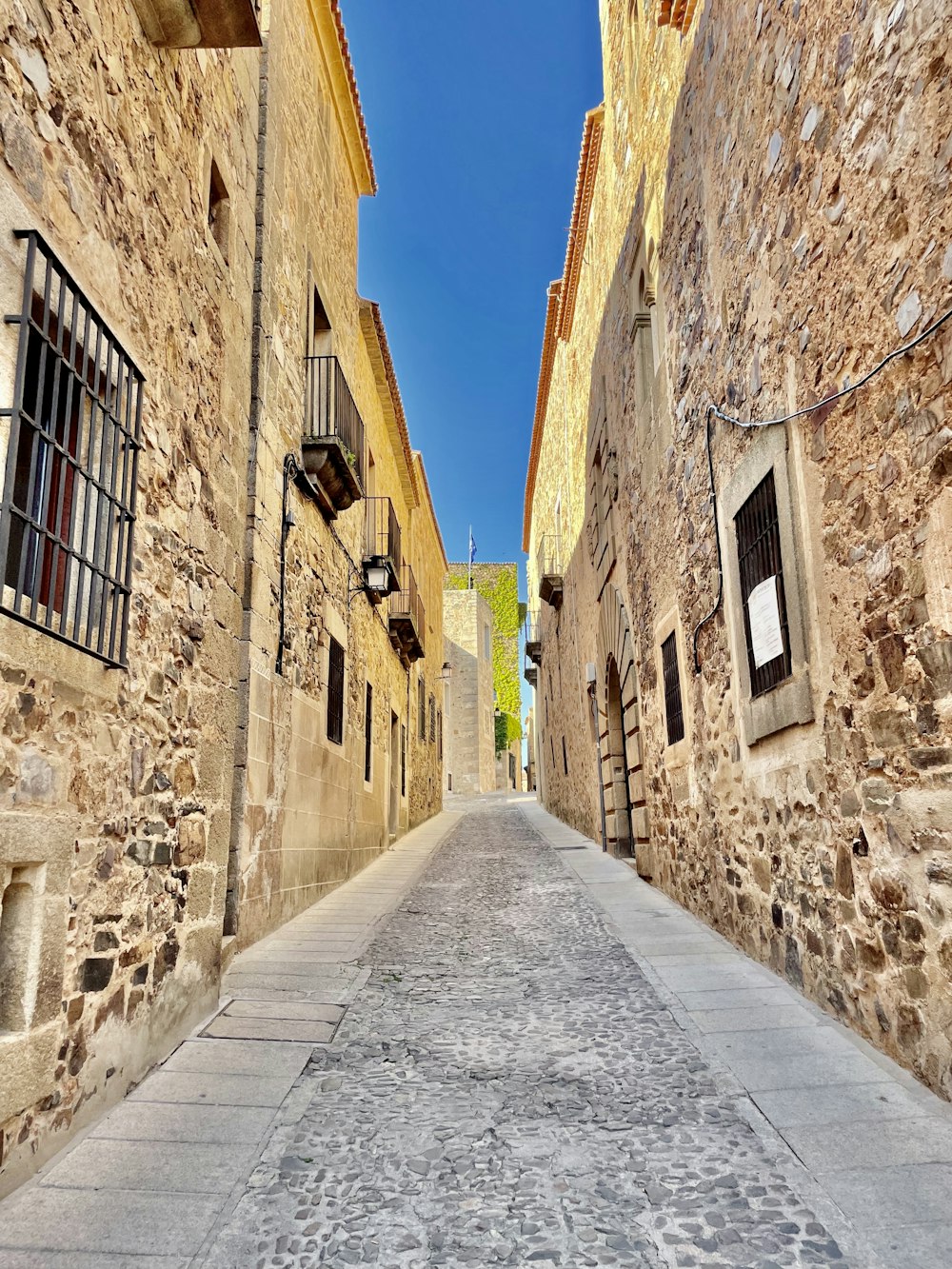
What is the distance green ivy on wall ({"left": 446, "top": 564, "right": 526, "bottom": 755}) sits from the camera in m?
37.0

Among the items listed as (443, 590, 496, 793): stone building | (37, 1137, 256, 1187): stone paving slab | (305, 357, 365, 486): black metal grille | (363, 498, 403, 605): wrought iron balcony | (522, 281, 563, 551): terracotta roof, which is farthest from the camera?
(443, 590, 496, 793): stone building

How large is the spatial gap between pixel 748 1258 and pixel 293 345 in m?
6.20

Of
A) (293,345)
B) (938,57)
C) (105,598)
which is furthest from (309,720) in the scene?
(938,57)

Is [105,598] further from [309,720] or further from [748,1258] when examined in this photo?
[309,720]

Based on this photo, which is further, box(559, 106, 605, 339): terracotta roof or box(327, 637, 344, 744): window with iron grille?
box(559, 106, 605, 339): terracotta roof

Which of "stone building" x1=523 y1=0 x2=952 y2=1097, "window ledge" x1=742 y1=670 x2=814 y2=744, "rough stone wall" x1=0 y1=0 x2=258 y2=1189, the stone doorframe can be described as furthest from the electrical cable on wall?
"rough stone wall" x1=0 y1=0 x2=258 y2=1189

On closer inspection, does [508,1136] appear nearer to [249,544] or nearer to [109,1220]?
A: [109,1220]

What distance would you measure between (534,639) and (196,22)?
58.9 feet

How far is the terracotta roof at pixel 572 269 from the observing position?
34.2 feet

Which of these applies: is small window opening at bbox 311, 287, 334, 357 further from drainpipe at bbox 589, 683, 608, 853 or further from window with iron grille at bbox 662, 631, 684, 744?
drainpipe at bbox 589, 683, 608, 853

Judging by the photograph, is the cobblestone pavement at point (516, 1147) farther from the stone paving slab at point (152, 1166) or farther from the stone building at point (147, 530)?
the stone building at point (147, 530)

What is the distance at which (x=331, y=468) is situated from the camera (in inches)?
267

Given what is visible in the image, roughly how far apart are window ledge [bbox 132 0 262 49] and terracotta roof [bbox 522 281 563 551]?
35.8 ft

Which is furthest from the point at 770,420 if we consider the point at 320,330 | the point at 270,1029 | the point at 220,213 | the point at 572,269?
the point at 572,269
